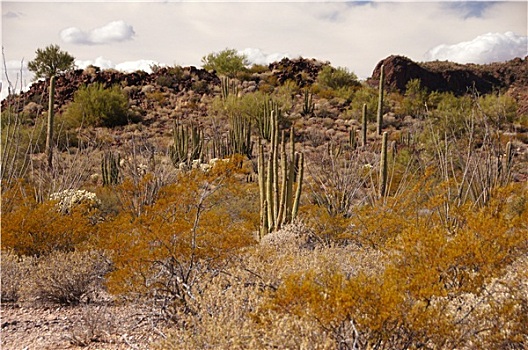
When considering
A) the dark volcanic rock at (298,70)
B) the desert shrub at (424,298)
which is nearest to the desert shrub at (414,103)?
the dark volcanic rock at (298,70)

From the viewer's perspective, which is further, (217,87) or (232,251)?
(217,87)

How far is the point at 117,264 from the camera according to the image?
6031 millimetres

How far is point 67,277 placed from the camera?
6547 millimetres

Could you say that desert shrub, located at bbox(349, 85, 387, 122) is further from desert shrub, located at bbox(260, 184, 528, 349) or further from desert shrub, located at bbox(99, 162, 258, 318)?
desert shrub, located at bbox(260, 184, 528, 349)

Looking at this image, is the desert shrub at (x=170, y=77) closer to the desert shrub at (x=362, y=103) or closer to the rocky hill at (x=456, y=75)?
→ the desert shrub at (x=362, y=103)

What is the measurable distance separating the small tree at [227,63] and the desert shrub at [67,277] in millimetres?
30395

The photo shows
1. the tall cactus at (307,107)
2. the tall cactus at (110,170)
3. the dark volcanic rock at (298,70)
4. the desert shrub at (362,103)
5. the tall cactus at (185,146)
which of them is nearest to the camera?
the tall cactus at (110,170)

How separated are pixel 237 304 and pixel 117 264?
2.26 metres

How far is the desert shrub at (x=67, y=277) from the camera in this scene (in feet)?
21.4

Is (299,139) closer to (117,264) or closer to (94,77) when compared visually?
(94,77)

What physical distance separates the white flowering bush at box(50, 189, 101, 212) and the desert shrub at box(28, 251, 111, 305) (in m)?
2.39

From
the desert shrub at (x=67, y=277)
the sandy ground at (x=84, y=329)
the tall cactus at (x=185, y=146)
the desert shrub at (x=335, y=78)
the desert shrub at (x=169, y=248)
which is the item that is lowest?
the sandy ground at (x=84, y=329)

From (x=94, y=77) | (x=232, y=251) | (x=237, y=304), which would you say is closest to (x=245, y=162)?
(x=232, y=251)

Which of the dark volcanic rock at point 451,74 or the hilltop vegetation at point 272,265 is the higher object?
the dark volcanic rock at point 451,74
